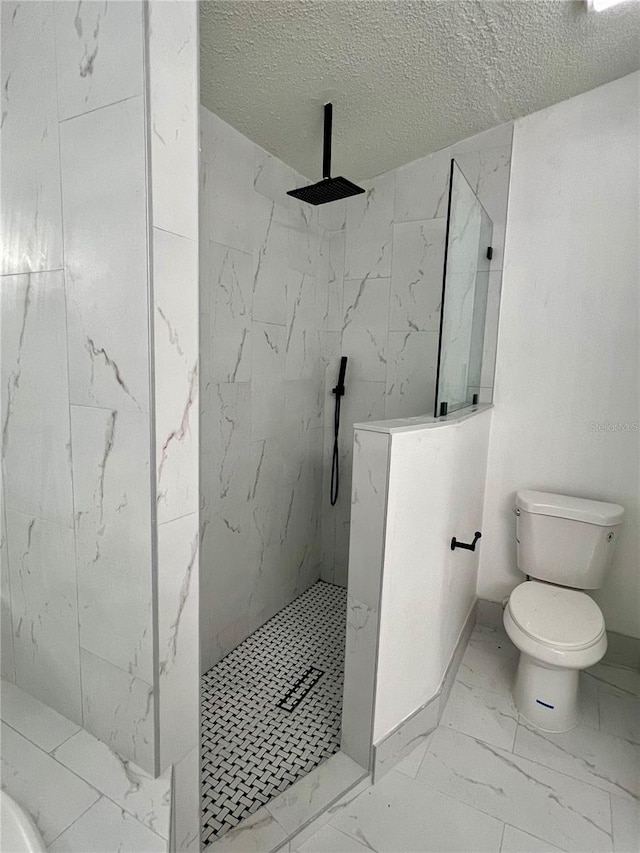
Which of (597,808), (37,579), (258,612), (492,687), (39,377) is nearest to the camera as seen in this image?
(39,377)

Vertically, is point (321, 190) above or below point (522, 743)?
above

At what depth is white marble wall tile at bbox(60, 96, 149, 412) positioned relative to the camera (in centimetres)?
93

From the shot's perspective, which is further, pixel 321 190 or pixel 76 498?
pixel 321 190

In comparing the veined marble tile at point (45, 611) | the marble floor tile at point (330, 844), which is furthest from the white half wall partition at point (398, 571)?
the veined marble tile at point (45, 611)

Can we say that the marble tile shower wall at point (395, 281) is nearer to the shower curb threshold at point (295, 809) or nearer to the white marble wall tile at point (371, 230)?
the white marble wall tile at point (371, 230)

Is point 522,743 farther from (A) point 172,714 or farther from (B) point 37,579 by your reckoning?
(B) point 37,579

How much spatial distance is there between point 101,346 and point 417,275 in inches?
73.8

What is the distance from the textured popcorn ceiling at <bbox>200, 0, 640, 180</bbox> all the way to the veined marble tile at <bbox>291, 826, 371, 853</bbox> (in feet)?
8.16

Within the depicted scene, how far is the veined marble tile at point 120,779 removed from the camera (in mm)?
1015

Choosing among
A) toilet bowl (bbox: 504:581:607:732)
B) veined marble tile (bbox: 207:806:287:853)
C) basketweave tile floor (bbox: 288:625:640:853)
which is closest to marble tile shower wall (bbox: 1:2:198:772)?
veined marble tile (bbox: 207:806:287:853)

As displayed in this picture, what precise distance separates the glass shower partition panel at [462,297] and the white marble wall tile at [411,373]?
0.81ft

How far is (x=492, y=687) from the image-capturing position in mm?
2090

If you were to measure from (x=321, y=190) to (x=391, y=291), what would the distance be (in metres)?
0.77

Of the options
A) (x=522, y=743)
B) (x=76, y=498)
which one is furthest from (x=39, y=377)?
(x=522, y=743)
